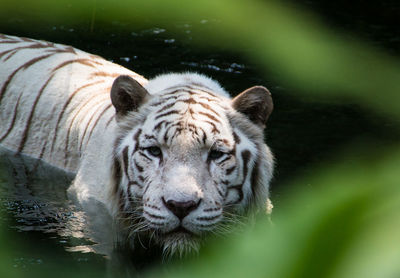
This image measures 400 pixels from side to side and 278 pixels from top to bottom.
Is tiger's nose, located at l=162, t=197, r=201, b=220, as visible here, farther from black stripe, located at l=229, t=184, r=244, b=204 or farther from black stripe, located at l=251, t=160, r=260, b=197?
black stripe, located at l=251, t=160, r=260, b=197

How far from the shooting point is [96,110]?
3.60 m

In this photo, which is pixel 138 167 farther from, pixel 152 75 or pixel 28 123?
pixel 152 75

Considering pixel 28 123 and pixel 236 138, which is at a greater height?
pixel 236 138

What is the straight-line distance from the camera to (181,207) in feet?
8.00

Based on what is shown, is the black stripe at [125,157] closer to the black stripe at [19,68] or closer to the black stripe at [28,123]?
the black stripe at [28,123]

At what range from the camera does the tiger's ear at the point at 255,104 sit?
9.56 ft

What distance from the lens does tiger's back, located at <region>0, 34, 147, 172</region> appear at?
145 inches

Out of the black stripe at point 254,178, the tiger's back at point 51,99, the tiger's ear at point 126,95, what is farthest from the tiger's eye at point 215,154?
the tiger's back at point 51,99

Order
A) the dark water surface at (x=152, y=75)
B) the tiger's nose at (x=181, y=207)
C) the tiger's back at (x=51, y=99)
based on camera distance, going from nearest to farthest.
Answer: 1. the tiger's nose at (x=181, y=207)
2. the dark water surface at (x=152, y=75)
3. the tiger's back at (x=51, y=99)

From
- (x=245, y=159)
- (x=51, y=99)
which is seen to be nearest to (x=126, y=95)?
(x=245, y=159)

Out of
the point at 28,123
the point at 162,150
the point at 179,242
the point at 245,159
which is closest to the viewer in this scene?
the point at 179,242

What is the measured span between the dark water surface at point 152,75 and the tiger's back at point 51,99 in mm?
129

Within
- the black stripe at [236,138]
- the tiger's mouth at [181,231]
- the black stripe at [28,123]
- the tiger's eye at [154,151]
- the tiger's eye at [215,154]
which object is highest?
the black stripe at [236,138]

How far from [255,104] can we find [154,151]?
1.76ft
